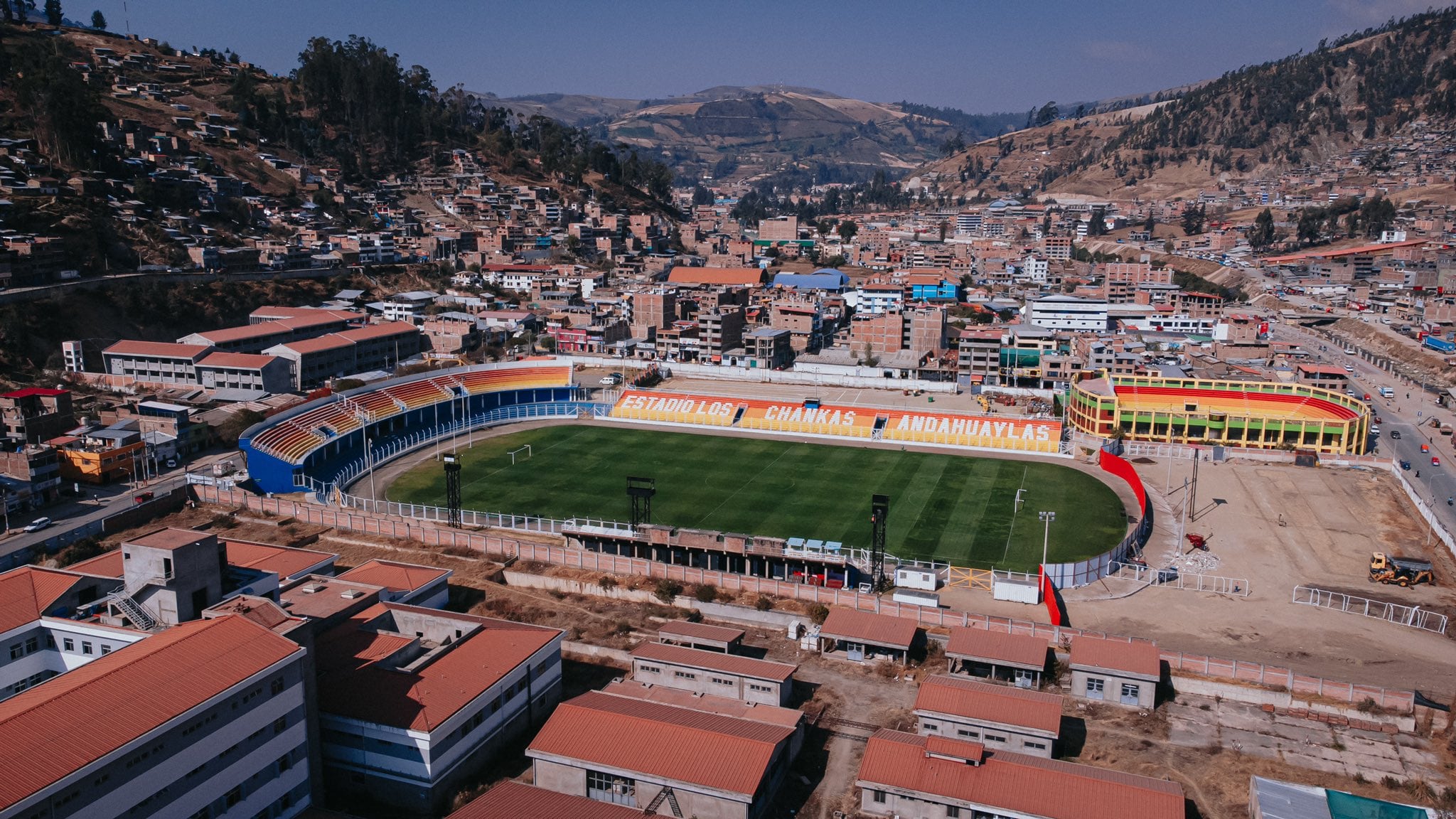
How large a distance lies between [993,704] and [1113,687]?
499cm

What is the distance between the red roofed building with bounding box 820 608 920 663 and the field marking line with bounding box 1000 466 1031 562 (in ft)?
32.0

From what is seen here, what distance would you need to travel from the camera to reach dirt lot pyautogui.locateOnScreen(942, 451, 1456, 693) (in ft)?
97.8

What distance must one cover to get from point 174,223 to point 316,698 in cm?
8050

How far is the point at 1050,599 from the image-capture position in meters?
32.3

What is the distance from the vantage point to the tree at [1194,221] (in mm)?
164250

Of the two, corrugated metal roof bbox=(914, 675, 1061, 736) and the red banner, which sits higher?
corrugated metal roof bbox=(914, 675, 1061, 736)

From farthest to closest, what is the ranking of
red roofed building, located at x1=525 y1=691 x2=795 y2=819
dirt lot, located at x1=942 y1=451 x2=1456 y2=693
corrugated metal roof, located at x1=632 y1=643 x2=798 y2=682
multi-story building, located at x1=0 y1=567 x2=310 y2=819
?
dirt lot, located at x1=942 y1=451 x2=1456 y2=693 → corrugated metal roof, located at x1=632 y1=643 x2=798 y2=682 → red roofed building, located at x1=525 y1=691 x2=795 y2=819 → multi-story building, located at x1=0 y1=567 x2=310 y2=819

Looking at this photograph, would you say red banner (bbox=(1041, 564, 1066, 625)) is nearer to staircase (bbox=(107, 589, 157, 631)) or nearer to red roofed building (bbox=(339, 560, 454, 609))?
red roofed building (bbox=(339, 560, 454, 609))

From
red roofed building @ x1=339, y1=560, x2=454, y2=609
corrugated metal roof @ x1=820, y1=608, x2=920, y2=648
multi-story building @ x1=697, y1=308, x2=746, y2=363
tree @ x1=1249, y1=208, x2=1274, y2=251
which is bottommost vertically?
corrugated metal roof @ x1=820, y1=608, x2=920, y2=648

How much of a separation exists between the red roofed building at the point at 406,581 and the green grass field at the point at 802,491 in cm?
1175

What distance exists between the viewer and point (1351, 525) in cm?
4219

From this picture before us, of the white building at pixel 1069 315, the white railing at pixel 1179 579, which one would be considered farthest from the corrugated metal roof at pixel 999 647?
the white building at pixel 1069 315

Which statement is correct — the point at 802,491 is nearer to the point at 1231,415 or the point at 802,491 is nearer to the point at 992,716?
the point at 992,716

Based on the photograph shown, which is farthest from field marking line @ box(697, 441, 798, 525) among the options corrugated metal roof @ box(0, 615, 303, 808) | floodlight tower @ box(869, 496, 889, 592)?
corrugated metal roof @ box(0, 615, 303, 808)
